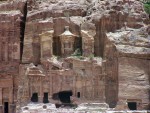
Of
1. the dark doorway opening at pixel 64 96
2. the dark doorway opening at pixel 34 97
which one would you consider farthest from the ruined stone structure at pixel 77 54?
the dark doorway opening at pixel 64 96

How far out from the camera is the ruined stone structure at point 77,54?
5209 centimetres

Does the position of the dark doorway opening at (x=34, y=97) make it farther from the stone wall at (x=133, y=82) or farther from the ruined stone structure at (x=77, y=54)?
the stone wall at (x=133, y=82)

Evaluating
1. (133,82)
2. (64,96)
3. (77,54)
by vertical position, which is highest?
(77,54)

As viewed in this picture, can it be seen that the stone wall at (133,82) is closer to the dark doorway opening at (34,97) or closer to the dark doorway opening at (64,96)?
the dark doorway opening at (64,96)

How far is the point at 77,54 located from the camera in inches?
2127

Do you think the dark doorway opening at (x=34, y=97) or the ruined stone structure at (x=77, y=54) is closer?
the ruined stone structure at (x=77, y=54)

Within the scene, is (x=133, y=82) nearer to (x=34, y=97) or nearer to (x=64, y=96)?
(x=64, y=96)

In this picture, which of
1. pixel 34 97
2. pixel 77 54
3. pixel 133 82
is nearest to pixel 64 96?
pixel 34 97

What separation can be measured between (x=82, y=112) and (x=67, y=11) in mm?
15107

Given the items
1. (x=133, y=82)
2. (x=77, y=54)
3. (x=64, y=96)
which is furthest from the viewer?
(x=64, y=96)

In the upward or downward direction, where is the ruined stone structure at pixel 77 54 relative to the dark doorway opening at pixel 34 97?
upward

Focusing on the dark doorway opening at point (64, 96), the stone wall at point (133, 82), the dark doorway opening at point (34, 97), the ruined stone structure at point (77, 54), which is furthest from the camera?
the dark doorway opening at point (64, 96)

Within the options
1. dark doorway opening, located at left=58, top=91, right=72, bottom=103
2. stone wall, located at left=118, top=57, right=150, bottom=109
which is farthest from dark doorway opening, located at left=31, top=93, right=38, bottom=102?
stone wall, located at left=118, top=57, right=150, bottom=109

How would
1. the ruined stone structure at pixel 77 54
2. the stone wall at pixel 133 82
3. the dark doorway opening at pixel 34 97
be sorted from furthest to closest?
the dark doorway opening at pixel 34 97 < the ruined stone structure at pixel 77 54 < the stone wall at pixel 133 82
